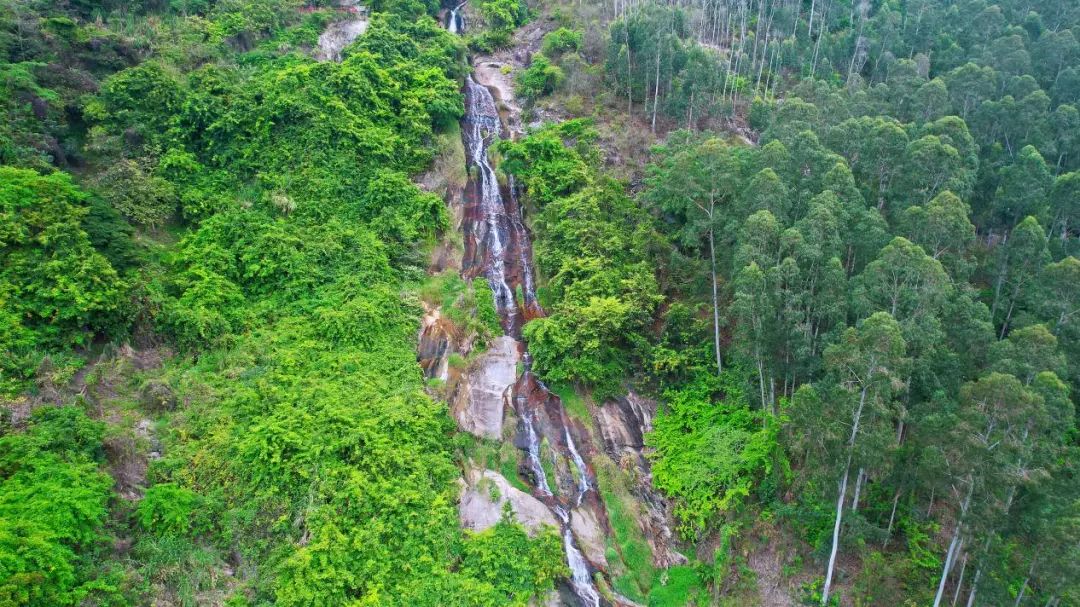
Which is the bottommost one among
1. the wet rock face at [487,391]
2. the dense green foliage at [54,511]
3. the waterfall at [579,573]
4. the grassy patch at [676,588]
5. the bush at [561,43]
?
the grassy patch at [676,588]

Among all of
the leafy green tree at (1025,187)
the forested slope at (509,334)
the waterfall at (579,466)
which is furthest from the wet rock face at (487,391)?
the leafy green tree at (1025,187)

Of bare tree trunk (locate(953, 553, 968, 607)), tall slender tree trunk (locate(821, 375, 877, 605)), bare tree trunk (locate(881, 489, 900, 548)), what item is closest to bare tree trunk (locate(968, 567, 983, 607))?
bare tree trunk (locate(953, 553, 968, 607))

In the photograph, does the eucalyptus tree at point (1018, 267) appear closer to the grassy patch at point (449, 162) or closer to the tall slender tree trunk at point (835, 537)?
the tall slender tree trunk at point (835, 537)

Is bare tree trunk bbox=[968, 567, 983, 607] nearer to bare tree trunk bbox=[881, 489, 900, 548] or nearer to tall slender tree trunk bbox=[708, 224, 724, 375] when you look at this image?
bare tree trunk bbox=[881, 489, 900, 548]

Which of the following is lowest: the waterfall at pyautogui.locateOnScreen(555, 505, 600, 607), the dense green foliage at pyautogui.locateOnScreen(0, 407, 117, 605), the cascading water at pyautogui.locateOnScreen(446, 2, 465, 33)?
the waterfall at pyautogui.locateOnScreen(555, 505, 600, 607)

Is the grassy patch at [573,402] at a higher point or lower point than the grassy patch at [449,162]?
lower

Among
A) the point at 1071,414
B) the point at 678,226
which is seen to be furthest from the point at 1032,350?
the point at 678,226

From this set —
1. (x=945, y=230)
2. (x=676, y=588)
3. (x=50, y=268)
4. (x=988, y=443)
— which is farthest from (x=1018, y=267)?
(x=50, y=268)
